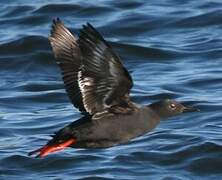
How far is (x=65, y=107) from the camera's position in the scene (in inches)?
682

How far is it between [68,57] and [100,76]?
1.89ft

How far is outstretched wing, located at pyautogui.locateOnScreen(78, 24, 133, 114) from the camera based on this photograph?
1085cm

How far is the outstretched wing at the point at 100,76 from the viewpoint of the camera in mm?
10852

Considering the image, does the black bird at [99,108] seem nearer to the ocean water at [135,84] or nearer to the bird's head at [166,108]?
the bird's head at [166,108]

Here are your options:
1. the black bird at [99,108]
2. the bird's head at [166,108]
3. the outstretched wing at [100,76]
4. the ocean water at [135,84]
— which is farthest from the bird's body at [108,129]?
the ocean water at [135,84]

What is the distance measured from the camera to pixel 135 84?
18234 mm

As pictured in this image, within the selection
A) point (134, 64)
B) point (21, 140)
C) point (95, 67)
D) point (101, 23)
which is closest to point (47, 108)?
point (21, 140)

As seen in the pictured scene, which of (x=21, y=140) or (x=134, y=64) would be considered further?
(x=134, y=64)

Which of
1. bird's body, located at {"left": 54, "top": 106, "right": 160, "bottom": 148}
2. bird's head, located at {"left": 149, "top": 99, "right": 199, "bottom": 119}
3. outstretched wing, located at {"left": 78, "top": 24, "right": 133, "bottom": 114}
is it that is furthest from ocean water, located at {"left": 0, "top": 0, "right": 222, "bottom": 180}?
outstretched wing, located at {"left": 78, "top": 24, "right": 133, "bottom": 114}

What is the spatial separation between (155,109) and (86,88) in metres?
0.81

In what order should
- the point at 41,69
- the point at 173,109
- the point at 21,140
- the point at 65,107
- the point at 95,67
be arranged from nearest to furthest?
the point at 95,67 < the point at 173,109 < the point at 21,140 < the point at 65,107 < the point at 41,69

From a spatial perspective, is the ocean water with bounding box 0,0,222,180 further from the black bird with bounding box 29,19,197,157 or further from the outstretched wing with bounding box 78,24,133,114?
the outstretched wing with bounding box 78,24,133,114

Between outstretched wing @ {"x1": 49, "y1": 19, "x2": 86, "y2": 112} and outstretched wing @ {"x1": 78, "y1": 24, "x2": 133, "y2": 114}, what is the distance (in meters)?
0.13

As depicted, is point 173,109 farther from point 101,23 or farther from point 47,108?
point 101,23
